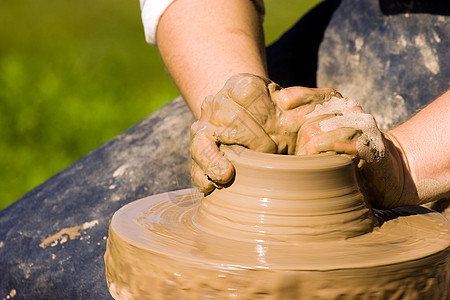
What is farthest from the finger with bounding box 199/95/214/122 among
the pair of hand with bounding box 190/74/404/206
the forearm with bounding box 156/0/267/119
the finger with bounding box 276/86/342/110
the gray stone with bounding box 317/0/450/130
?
the gray stone with bounding box 317/0/450/130

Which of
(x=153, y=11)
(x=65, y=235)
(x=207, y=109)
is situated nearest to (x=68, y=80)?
(x=153, y=11)

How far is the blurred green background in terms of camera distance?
440 centimetres

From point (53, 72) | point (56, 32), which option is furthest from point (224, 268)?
point (56, 32)

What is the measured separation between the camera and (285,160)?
932mm

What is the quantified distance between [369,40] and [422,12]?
195 mm

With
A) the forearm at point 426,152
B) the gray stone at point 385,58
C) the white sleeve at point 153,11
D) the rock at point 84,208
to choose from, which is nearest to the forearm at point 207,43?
the white sleeve at point 153,11

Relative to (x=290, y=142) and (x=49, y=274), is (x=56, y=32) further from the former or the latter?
(x=290, y=142)

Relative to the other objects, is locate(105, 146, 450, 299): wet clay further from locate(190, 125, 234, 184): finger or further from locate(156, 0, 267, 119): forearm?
locate(156, 0, 267, 119): forearm

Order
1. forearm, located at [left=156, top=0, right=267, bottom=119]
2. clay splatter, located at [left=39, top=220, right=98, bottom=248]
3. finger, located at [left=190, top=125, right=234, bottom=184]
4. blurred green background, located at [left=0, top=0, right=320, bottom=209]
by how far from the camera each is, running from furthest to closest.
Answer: blurred green background, located at [left=0, top=0, right=320, bottom=209] < clay splatter, located at [left=39, top=220, right=98, bottom=248] < forearm, located at [left=156, top=0, right=267, bottom=119] < finger, located at [left=190, top=125, right=234, bottom=184]

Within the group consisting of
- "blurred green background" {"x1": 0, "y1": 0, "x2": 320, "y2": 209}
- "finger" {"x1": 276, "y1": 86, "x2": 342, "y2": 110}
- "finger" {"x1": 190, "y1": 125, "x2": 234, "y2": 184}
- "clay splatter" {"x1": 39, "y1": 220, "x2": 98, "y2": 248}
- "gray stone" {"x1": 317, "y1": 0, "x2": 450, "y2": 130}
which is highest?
"finger" {"x1": 276, "y1": 86, "x2": 342, "y2": 110}

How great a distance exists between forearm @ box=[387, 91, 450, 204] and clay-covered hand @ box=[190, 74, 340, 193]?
250 mm

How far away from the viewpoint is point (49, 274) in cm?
160

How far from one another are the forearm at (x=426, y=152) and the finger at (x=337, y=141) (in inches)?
8.4

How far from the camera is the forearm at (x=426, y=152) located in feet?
3.72
